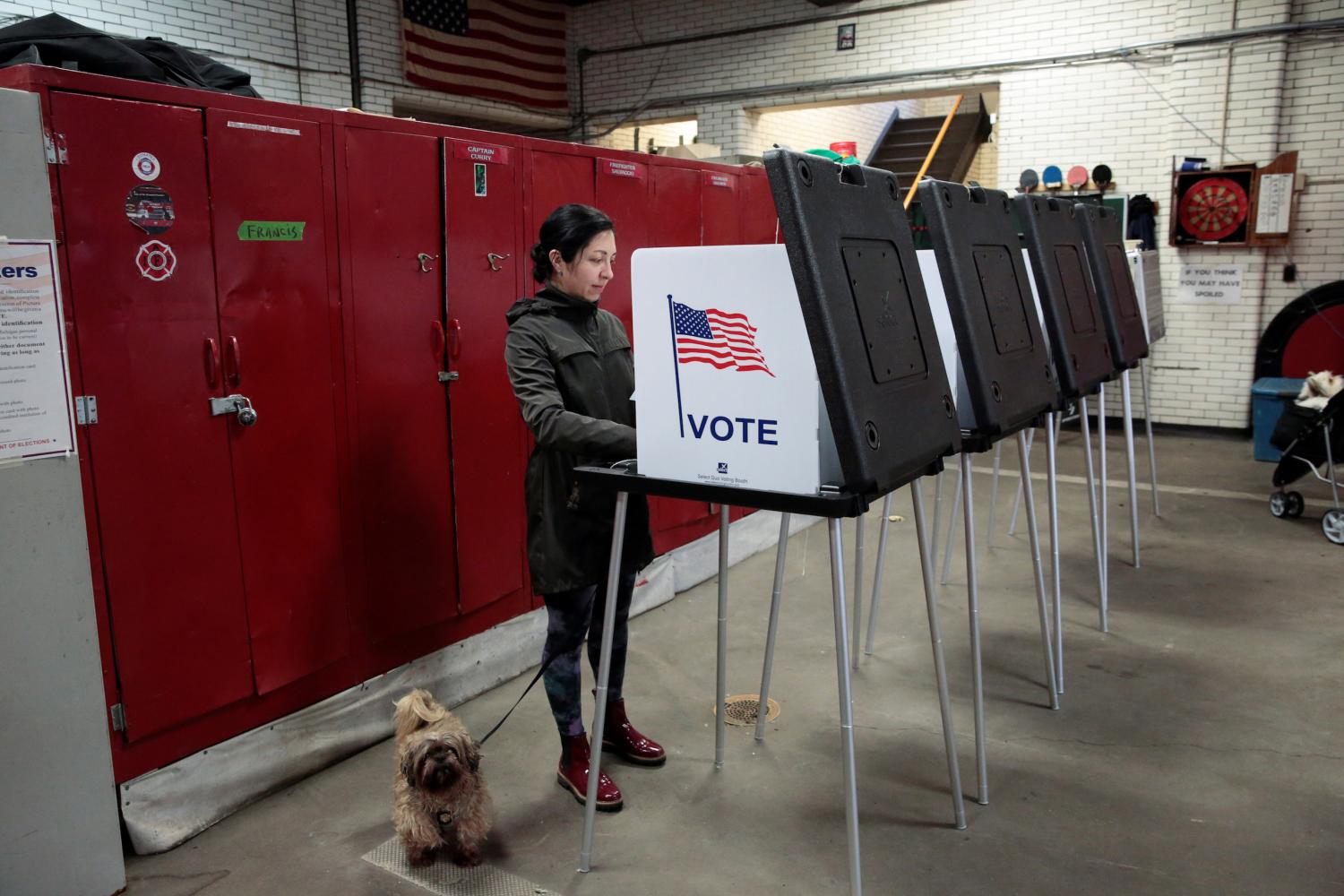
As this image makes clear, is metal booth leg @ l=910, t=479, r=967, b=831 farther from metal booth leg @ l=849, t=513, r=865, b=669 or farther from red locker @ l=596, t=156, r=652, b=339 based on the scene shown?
red locker @ l=596, t=156, r=652, b=339

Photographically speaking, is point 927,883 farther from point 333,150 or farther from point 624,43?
point 624,43

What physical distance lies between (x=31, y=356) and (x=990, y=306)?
243cm

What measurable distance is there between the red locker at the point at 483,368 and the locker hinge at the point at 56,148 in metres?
1.18

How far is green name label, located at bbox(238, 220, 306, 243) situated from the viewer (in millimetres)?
2564

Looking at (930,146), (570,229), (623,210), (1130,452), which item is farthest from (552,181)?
(930,146)

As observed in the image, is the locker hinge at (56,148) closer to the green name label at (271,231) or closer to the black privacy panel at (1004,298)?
the green name label at (271,231)

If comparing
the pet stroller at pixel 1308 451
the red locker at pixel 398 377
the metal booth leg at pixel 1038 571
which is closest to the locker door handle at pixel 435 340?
the red locker at pixel 398 377

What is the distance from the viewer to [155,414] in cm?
238

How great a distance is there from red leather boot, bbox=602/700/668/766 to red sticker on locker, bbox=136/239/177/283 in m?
1.72

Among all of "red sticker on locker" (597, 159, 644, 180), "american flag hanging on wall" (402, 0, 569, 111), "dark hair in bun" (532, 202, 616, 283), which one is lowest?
"dark hair in bun" (532, 202, 616, 283)

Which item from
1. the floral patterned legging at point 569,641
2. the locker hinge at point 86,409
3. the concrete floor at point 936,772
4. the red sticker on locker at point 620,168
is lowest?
the concrete floor at point 936,772

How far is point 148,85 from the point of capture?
90.2 inches

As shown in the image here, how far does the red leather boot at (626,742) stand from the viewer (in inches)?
114

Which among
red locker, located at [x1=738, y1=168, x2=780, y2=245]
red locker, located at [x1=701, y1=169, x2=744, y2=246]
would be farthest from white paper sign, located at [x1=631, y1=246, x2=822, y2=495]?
red locker, located at [x1=738, y1=168, x2=780, y2=245]
